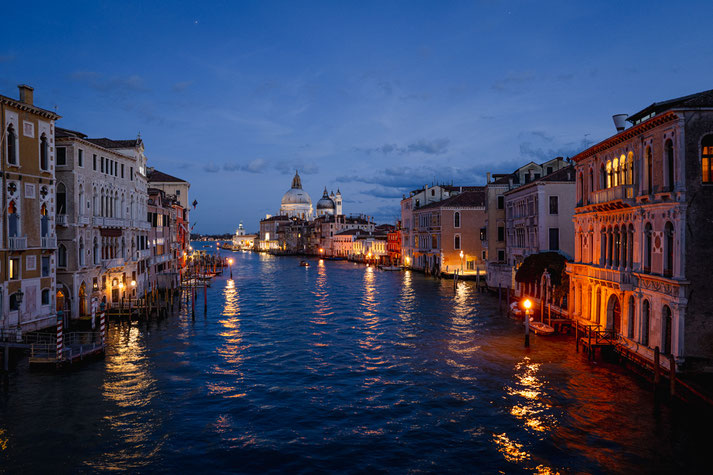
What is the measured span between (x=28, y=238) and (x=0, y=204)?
2.09 metres

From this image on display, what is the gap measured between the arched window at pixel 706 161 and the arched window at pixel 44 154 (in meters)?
26.2

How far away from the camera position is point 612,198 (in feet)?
67.3

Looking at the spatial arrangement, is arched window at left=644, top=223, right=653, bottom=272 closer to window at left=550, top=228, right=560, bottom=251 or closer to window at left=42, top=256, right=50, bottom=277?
window at left=550, top=228, right=560, bottom=251

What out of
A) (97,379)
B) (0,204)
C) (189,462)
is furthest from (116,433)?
(0,204)

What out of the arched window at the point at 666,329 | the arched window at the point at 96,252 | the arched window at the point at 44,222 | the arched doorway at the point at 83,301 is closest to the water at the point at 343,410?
the arched window at the point at 666,329

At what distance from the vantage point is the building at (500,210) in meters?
41.7

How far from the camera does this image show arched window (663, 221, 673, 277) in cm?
1667

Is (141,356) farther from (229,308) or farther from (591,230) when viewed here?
(591,230)

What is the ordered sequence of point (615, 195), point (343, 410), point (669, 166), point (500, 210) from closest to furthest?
point (343, 410) < point (669, 166) < point (615, 195) < point (500, 210)

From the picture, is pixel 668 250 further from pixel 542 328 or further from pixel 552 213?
pixel 552 213

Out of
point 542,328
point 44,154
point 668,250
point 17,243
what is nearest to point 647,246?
point 668,250

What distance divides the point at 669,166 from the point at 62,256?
2705 cm

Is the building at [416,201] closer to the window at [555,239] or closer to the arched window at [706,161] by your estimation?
the window at [555,239]

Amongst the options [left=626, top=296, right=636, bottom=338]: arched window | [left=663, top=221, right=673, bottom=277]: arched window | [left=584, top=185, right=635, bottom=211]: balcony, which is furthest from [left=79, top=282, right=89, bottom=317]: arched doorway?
[left=663, top=221, right=673, bottom=277]: arched window
